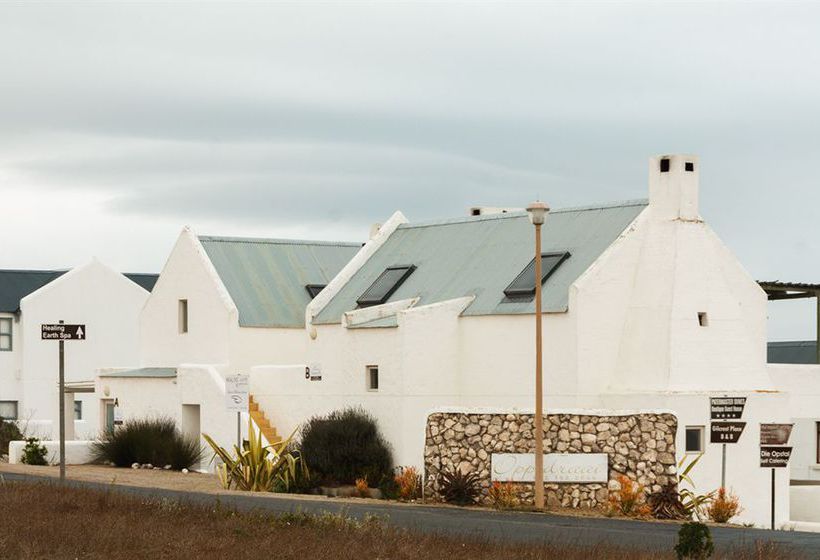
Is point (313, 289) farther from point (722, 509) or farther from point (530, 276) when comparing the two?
point (722, 509)

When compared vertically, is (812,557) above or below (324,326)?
below

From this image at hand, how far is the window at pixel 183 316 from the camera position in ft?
155

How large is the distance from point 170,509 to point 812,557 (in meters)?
8.55

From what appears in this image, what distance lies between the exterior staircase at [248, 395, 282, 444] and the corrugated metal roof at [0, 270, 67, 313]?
2429cm

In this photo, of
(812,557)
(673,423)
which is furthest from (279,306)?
(812,557)

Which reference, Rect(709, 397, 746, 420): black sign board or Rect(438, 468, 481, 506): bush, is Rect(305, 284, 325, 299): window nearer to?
Rect(438, 468, 481, 506): bush

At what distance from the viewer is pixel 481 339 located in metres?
38.5

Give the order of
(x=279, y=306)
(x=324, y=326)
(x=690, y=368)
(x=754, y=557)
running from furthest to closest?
(x=279, y=306) < (x=324, y=326) < (x=690, y=368) < (x=754, y=557)

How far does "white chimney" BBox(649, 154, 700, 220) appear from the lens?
3812 centimetres

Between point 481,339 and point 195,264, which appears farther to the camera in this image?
point 195,264

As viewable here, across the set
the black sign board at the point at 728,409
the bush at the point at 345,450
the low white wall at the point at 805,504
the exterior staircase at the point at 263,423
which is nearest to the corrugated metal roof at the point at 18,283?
the exterior staircase at the point at 263,423

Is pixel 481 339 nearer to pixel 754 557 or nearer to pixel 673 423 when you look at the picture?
pixel 673 423

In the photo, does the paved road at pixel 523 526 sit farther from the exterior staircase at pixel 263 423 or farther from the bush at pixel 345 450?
the exterior staircase at pixel 263 423

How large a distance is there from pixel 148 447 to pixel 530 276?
11.4m
